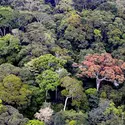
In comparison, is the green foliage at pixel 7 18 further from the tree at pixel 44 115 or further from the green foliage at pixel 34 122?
the green foliage at pixel 34 122

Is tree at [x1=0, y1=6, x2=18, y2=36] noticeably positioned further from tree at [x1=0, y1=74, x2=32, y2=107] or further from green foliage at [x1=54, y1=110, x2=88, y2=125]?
green foliage at [x1=54, y1=110, x2=88, y2=125]

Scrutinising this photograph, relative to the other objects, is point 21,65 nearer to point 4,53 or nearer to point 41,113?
point 4,53

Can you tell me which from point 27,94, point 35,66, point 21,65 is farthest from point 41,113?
point 21,65

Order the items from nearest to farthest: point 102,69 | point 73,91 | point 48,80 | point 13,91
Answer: point 13,91 → point 73,91 → point 48,80 → point 102,69

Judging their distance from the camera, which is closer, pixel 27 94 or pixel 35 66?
pixel 27 94

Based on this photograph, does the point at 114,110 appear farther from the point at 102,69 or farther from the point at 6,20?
the point at 6,20

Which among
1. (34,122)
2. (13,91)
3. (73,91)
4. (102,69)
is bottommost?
(34,122)

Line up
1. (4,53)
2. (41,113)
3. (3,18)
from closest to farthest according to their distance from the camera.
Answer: (41,113), (4,53), (3,18)

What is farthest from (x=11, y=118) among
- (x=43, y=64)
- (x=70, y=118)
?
(x=43, y=64)
